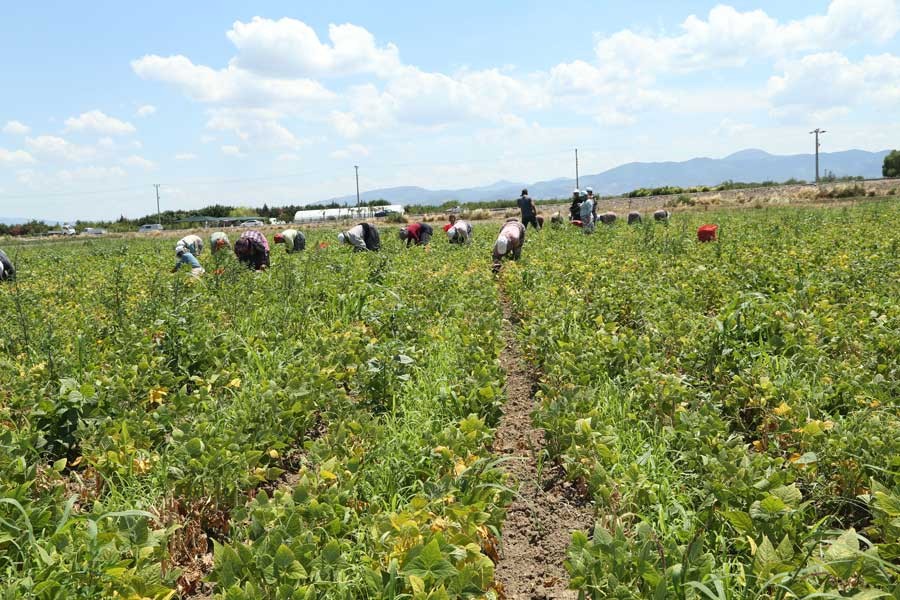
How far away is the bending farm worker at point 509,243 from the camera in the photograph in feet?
35.3

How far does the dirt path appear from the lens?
2.60 meters

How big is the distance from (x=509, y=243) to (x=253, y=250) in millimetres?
4967

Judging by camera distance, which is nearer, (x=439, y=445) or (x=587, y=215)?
(x=439, y=445)

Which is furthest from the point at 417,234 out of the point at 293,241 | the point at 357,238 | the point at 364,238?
the point at 293,241

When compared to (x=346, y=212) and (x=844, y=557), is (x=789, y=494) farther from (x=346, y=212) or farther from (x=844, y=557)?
(x=346, y=212)

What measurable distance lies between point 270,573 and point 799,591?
190cm

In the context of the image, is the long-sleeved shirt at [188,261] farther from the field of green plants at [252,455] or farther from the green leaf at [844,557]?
the green leaf at [844,557]

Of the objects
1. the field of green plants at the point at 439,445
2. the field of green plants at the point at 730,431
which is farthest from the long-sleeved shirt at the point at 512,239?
the field of green plants at the point at 439,445

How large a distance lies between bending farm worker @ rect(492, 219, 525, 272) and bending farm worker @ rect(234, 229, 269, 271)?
14.3ft

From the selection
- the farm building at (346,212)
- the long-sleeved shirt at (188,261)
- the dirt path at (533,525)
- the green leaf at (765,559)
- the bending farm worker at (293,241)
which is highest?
the farm building at (346,212)

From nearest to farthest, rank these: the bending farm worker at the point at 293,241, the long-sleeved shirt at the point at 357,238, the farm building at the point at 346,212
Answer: the long-sleeved shirt at the point at 357,238 → the bending farm worker at the point at 293,241 → the farm building at the point at 346,212

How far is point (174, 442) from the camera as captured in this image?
3229mm

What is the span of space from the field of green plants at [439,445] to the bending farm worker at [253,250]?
12.4ft

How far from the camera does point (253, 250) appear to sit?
428 inches
